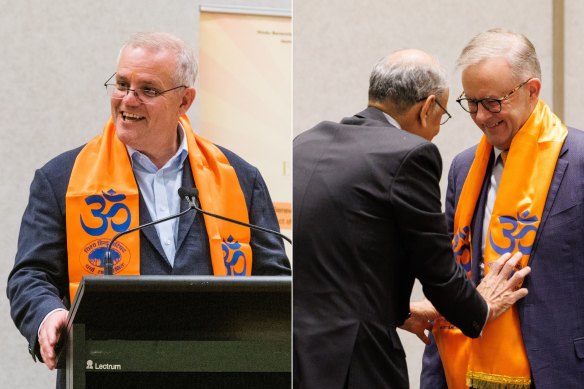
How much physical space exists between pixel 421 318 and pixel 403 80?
365 millimetres

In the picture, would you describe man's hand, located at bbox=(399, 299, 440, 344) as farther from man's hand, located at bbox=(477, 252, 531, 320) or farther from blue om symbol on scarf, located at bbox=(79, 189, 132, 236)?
blue om symbol on scarf, located at bbox=(79, 189, 132, 236)

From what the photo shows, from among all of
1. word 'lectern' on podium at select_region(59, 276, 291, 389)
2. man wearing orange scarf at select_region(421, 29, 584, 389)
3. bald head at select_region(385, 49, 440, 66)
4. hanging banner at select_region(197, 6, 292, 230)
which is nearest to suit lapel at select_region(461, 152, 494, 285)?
man wearing orange scarf at select_region(421, 29, 584, 389)

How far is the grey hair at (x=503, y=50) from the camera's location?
1.32 metres

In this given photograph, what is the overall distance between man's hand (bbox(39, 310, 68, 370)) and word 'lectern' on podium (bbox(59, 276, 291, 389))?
0.02 metres

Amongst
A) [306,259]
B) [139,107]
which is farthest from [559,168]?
[139,107]

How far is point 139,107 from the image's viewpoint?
110 cm

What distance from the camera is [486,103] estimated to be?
1394 millimetres

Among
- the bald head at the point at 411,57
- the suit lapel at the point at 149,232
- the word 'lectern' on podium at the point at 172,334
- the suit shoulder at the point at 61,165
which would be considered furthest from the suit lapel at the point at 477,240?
the suit shoulder at the point at 61,165

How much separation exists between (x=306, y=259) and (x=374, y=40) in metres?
0.33

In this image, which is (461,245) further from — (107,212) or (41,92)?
(41,92)

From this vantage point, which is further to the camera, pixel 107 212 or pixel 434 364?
pixel 434 364

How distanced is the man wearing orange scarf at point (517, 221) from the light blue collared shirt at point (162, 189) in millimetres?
447

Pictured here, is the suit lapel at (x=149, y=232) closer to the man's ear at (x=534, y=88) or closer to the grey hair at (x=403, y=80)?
the grey hair at (x=403, y=80)

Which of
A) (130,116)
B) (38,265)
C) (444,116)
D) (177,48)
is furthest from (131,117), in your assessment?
(444,116)
